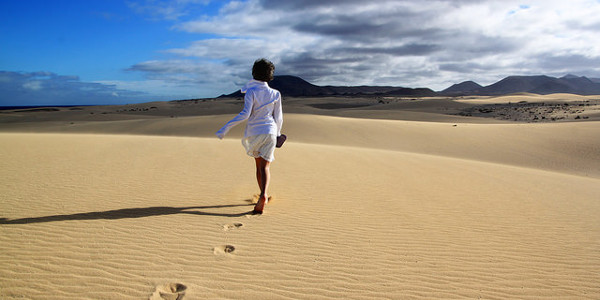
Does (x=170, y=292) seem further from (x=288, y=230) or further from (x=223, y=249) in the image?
(x=288, y=230)

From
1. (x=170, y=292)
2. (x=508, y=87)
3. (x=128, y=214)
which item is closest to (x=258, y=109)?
(x=128, y=214)

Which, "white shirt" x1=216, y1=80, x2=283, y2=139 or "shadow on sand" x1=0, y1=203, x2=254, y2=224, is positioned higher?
"white shirt" x1=216, y1=80, x2=283, y2=139

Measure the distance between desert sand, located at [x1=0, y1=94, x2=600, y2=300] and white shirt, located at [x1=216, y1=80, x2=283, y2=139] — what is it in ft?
3.73

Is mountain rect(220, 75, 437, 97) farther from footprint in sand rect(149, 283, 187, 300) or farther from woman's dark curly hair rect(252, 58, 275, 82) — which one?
footprint in sand rect(149, 283, 187, 300)

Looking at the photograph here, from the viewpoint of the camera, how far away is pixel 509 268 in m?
3.57

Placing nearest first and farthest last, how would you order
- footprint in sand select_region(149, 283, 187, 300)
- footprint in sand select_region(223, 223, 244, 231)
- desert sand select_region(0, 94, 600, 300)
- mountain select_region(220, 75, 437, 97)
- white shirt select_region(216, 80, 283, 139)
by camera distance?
footprint in sand select_region(149, 283, 187, 300)
desert sand select_region(0, 94, 600, 300)
footprint in sand select_region(223, 223, 244, 231)
white shirt select_region(216, 80, 283, 139)
mountain select_region(220, 75, 437, 97)

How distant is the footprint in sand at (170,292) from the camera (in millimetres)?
2859

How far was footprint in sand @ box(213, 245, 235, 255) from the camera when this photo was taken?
369 cm

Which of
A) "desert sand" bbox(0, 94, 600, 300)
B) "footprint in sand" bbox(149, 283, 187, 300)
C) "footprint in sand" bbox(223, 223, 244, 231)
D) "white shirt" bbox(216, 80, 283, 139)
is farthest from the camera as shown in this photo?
"white shirt" bbox(216, 80, 283, 139)

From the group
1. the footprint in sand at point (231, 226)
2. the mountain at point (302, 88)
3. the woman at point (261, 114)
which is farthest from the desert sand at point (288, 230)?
the mountain at point (302, 88)

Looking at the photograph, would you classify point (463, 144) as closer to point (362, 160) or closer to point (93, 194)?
point (362, 160)

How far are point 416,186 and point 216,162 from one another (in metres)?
4.54

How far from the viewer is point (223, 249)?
3.76 m

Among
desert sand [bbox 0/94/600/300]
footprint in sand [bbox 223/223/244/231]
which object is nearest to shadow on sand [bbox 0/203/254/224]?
desert sand [bbox 0/94/600/300]
